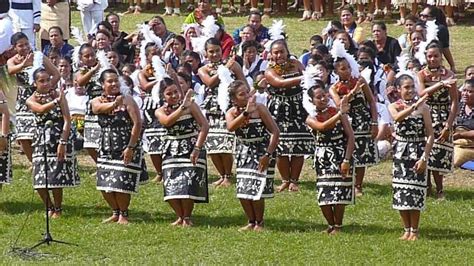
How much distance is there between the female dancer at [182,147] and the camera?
462 inches

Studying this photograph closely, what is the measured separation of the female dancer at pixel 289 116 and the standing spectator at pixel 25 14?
17.3ft

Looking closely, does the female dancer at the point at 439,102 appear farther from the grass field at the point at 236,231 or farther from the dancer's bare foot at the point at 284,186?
the dancer's bare foot at the point at 284,186

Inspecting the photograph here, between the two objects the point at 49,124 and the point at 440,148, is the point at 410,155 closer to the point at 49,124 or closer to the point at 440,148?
the point at 440,148

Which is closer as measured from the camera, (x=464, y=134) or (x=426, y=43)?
(x=426, y=43)

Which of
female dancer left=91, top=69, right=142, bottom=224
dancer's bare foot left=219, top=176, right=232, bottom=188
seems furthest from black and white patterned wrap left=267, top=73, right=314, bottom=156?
female dancer left=91, top=69, right=142, bottom=224

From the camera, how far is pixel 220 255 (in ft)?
35.7

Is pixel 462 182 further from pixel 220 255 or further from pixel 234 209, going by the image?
pixel 220 255

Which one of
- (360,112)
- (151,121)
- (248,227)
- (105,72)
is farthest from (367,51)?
(105,72)

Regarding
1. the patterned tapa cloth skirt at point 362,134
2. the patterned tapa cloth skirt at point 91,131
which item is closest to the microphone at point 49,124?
the patterned tapa cloth skirt at point 91,131

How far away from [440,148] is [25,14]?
7.06 m

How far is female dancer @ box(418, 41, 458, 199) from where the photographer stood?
40.7 ft

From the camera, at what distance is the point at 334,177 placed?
11430 millimetres

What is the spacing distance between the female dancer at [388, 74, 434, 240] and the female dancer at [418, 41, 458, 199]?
0.90 metres

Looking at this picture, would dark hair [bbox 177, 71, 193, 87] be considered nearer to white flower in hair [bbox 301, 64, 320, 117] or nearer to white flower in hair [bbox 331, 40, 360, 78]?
white flower in hair [bbox 331, 40, 360, 78]
